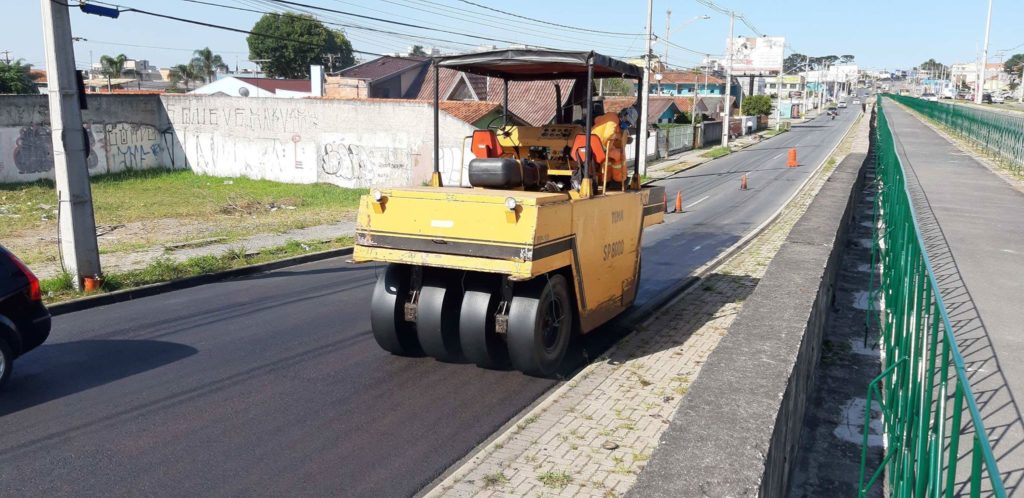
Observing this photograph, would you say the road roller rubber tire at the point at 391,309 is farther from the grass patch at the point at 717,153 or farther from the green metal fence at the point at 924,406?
the grass patch at the point at 717,153

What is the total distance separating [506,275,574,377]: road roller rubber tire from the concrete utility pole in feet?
23.7

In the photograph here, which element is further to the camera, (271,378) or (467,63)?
(467,63)

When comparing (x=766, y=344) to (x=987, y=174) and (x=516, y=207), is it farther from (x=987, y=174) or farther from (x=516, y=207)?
(x=987, y=174)

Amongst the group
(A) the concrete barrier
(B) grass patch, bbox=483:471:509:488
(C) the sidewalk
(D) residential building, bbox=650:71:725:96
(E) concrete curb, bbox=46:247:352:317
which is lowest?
(E) concrete curb, bbox=46:247:352:317

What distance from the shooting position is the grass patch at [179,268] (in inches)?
454

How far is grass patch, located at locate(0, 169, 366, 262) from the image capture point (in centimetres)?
1907

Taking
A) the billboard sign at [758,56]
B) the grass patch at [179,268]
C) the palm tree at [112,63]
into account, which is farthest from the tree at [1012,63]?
the grass patch at [179,268]

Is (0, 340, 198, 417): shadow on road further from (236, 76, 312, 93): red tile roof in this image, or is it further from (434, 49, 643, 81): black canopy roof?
(236, 76, 312, 93): red tile roof

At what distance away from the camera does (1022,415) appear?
252 inches

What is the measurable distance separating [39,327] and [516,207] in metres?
4.77

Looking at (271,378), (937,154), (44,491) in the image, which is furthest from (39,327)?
(937,154)

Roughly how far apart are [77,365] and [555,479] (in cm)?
540

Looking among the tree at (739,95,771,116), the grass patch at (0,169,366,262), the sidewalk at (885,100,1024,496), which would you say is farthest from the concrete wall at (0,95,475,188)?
the tree at (739,95,771,116)

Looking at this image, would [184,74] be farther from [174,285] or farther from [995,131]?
[174,285]
